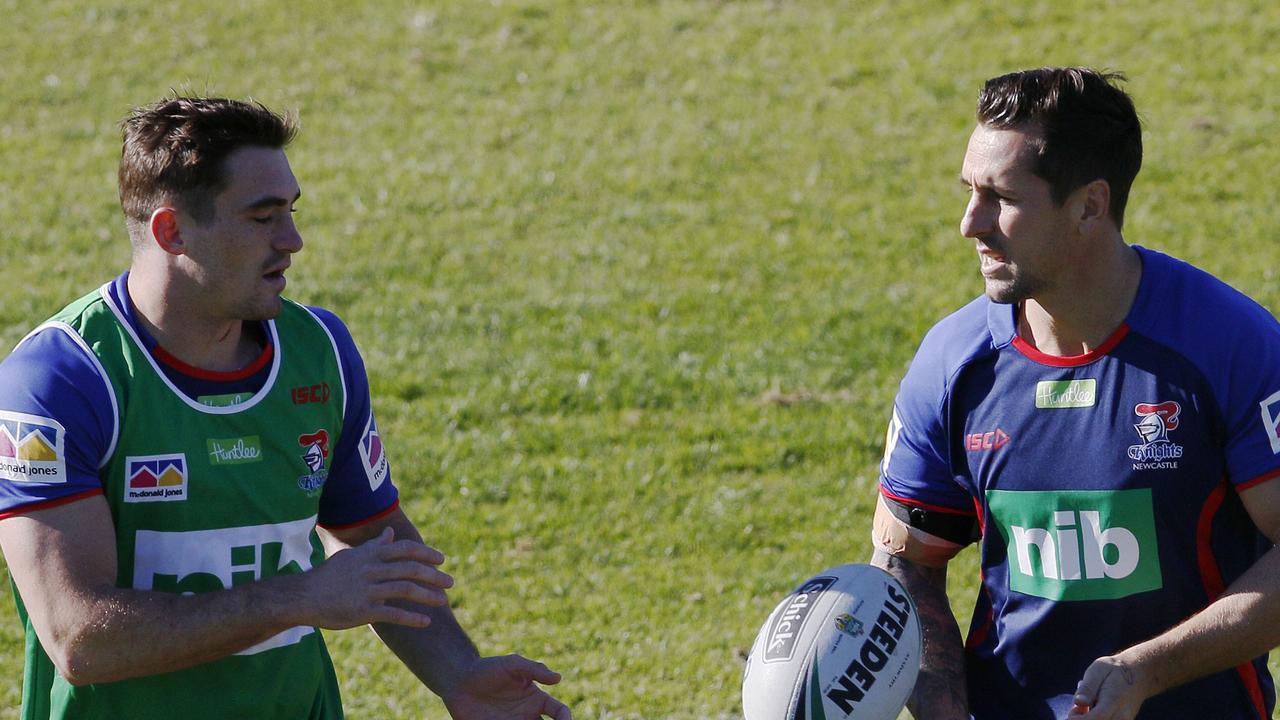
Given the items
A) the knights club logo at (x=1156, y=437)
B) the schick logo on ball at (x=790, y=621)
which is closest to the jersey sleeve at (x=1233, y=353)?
the knights club logo at (x=1156, y=437)

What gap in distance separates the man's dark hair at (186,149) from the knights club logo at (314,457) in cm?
62

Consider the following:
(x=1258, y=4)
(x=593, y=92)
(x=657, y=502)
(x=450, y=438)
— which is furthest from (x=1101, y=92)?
(x=1258, y=4)

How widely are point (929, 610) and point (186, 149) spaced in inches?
91.3

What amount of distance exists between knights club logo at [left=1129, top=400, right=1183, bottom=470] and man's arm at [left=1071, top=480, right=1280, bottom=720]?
0.67ft

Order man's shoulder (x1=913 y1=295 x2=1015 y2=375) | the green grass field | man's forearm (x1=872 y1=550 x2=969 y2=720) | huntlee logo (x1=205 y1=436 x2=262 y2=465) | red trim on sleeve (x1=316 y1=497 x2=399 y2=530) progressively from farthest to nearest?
the green grass field, red trim on sleeve (x1=316 y1=497 x2=399 y2=530), man's forearm (x1=872 y1=550 x2=969 y2=720), man's shoulder (x1=913 y1=295 x2=1015 y2=375), huntlee logo (x1=205 y1=436 x2=262 y2=465)

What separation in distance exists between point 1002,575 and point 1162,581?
42cm

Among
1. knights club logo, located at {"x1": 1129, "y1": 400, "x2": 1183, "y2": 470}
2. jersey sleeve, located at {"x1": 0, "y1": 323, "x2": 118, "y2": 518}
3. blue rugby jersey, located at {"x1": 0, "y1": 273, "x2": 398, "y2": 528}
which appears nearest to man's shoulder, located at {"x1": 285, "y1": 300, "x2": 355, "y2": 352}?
blue rugby jersey, located at {"x1": 0, "y1": 273, "x2": 398, "y2": 528}

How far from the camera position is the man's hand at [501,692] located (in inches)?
165

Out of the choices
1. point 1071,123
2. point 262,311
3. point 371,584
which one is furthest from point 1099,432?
point 262,311

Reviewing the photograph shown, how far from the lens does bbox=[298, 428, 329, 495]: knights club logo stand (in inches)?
160

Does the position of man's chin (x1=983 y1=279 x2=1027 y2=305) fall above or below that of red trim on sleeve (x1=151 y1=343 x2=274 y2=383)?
above

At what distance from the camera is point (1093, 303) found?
400 cm

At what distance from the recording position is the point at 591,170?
1291cm

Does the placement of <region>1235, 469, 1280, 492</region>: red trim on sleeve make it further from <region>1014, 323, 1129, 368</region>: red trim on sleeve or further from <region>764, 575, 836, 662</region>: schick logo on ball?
<region>764, 575, 836, 662</region>: schick logo on ball
